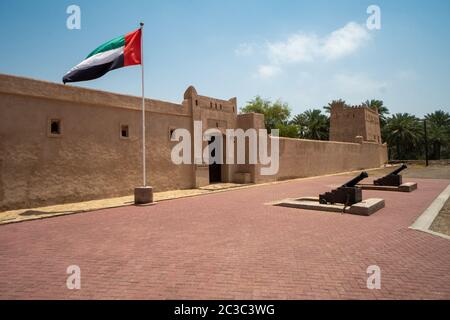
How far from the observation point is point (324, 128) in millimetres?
53062

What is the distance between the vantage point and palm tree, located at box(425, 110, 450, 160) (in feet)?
176

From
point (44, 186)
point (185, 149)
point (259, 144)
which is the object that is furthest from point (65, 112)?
point (259, 144)

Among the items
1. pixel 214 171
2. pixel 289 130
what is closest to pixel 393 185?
pixel 214 171

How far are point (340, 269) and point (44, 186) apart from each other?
32.8 feet

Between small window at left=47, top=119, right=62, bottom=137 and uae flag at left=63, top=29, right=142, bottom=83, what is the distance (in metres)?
1.55

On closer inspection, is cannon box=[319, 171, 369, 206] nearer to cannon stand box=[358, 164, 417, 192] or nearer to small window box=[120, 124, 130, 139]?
cannon stand box=[358, 164, 417, 192]

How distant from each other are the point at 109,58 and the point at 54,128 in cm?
323

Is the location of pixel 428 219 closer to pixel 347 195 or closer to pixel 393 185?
pixel 347 195

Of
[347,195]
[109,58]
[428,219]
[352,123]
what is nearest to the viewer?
[428,219]

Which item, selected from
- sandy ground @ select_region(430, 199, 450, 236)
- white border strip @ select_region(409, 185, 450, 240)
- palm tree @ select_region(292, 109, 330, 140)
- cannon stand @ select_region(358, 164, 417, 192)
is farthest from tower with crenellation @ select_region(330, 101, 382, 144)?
sandy ground @ select_region(430, 199, 450, 236)

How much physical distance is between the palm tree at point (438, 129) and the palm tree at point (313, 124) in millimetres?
18393

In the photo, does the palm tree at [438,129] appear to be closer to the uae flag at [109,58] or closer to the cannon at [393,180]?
the cannon at [393,180]

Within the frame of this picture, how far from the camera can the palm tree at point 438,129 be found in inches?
2109

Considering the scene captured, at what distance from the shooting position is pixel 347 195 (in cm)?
952
